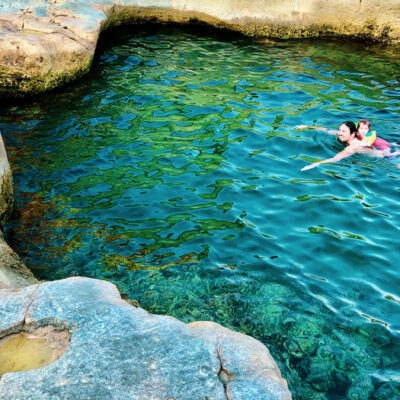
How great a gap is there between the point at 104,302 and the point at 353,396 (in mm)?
2332

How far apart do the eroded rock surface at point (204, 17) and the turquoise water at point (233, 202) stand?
3.07ft

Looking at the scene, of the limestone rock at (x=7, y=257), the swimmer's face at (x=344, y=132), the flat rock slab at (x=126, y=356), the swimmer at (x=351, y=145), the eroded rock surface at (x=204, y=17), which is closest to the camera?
the flat rock slab at (x=126, y=356)

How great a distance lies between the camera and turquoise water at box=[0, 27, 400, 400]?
17.8ft

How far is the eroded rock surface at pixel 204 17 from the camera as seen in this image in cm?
1061

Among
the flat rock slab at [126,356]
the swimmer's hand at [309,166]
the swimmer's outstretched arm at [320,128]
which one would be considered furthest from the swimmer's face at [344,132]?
the flat rock slab at [126,356]

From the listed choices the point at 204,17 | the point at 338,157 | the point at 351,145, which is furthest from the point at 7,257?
the point at 204,17

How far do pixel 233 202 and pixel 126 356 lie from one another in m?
3.90

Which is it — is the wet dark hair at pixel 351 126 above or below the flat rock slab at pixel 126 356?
above

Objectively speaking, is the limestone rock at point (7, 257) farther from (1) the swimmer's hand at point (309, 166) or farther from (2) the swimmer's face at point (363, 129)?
(2) the swimmer's face at point (363, 129)

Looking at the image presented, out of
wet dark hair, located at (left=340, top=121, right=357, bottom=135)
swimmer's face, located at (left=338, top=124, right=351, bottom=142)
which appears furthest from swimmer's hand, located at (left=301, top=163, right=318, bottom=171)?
wet dark hair, located at (left=340, top=121, right=357, bottom=135)

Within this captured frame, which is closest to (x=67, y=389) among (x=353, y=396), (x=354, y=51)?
(x=353, y=396)

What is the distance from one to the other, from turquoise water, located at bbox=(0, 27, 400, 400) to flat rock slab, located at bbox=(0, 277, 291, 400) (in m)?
1.07

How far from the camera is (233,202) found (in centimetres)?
741

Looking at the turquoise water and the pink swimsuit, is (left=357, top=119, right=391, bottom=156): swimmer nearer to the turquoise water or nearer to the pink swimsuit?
the pink swimsuit
